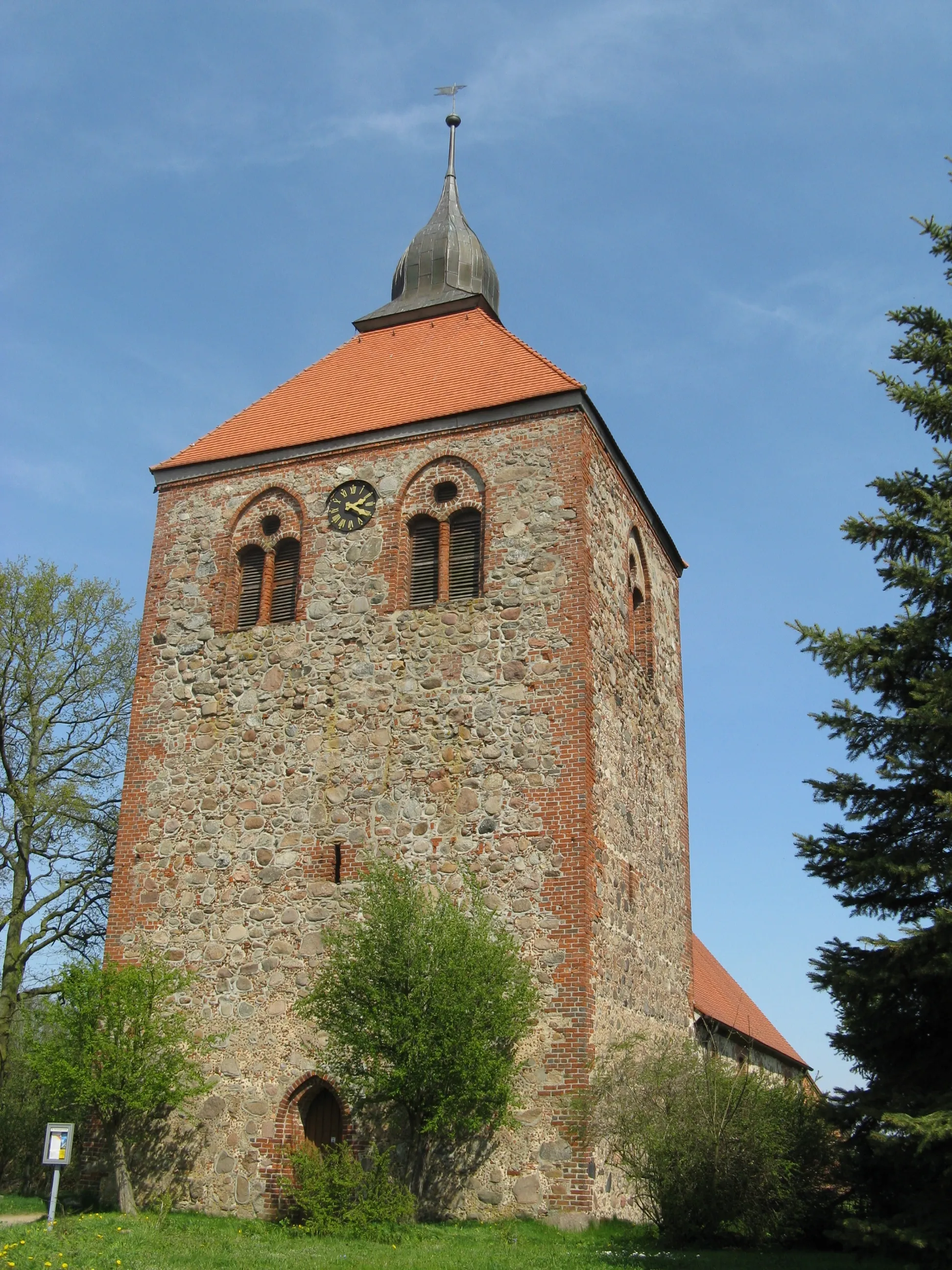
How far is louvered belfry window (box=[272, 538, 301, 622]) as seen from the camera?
57.5 feet

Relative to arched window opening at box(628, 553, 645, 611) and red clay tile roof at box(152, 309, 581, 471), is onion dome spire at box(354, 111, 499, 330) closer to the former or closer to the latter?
red clay tile roof at box(152, 309, 581, 471)

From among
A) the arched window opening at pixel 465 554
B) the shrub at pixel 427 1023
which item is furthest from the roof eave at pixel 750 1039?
the arched window opening at pixel 465 554

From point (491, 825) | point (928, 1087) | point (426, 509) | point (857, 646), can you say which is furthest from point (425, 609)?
point (928, 1087)

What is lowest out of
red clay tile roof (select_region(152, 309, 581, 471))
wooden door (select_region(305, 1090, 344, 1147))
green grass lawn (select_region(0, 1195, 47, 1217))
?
green grass lawn (select_region(0, 1195, 47, 1217))

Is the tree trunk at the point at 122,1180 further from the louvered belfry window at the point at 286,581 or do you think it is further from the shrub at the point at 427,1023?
the louvered belfry window at the point at 286,581

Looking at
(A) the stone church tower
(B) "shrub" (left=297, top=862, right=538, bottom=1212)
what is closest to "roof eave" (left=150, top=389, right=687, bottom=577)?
(A) the stone church tower

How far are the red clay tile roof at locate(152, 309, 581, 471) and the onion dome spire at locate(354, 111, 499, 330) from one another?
1.12ft

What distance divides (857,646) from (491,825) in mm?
5641

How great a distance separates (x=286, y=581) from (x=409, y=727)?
339cm

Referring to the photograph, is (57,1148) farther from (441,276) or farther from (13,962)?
(441,276)

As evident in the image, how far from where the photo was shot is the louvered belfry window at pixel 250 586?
17750 mm

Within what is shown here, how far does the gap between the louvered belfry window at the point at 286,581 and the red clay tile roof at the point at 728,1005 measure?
30.8ft

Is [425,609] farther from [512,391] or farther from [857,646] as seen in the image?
[857,646]

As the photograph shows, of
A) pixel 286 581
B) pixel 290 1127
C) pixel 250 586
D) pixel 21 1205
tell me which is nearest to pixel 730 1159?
pixel 290 1127
